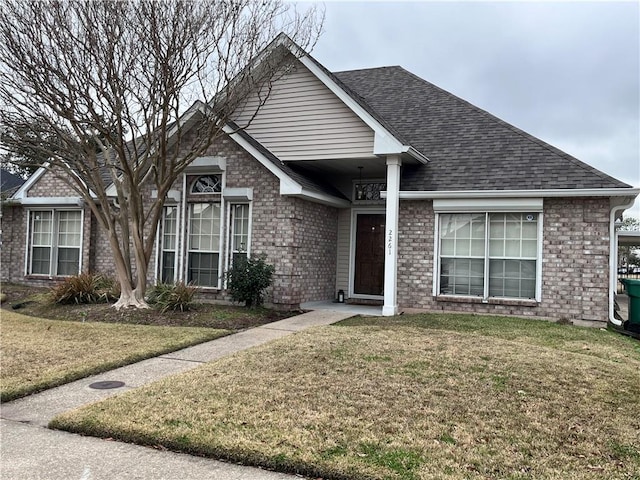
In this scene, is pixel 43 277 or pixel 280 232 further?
pixel 43 277

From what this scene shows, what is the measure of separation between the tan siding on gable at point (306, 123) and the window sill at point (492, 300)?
3.76 metres

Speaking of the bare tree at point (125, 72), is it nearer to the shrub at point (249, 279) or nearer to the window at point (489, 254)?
the shrub at point (249, 279)

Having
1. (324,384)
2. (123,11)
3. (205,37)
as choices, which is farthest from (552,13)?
(324,384)

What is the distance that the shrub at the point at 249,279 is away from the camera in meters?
11.6

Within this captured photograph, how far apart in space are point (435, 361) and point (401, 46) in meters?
13.7

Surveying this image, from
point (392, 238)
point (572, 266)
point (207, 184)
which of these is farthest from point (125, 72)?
point (572, 266)

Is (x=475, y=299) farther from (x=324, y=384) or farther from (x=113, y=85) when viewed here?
(x=113, y=85)

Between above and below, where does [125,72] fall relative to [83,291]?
A: above

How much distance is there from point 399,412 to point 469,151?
9.10m

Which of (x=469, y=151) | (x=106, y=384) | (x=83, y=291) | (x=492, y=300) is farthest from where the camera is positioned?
(x=469, y=151)

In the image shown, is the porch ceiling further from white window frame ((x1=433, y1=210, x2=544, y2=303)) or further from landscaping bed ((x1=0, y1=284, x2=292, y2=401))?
landscaping bed ((x1=0, y1=284, x2=292, y2=401))

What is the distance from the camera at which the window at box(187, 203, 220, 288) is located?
13312mm

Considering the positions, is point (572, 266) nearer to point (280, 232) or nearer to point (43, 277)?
point (280, 232)

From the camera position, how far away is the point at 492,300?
11734 mm
